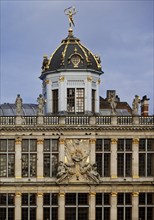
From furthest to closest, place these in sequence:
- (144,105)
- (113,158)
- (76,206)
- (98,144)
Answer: (144,105) → (98,144) → (113,158) → (76,206)

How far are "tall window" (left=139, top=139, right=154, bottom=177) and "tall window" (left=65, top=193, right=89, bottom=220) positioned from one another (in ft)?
18.7

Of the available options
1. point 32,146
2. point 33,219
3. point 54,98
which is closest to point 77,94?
point 54,98

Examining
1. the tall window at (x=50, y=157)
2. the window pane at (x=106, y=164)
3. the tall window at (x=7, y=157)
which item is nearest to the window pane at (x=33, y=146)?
the tall window at (x=50, y=157)

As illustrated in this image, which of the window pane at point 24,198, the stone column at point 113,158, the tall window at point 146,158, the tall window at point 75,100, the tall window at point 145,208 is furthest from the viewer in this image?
the tall window at point 75,100

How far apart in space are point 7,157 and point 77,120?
7.06 meters

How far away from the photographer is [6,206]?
217ft

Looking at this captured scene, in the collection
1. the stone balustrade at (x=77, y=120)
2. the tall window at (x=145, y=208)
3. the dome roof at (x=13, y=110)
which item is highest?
the dome roof at (x=13, y=110)

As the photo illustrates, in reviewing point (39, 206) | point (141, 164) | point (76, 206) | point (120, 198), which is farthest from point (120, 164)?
point (39, 206)

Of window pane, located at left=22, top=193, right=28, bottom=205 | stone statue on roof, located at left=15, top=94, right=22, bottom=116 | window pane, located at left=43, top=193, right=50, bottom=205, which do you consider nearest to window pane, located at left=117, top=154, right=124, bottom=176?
window pane, located at left=43, top=193, right=50, bottom=205

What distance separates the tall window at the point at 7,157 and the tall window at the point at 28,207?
2.34m

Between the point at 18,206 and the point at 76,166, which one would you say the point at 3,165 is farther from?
the point at 76,166

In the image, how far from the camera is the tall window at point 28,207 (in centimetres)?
6625

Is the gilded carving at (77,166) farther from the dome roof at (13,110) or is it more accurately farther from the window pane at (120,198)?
the dome roof at (13,110)

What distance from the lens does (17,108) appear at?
218 feet
